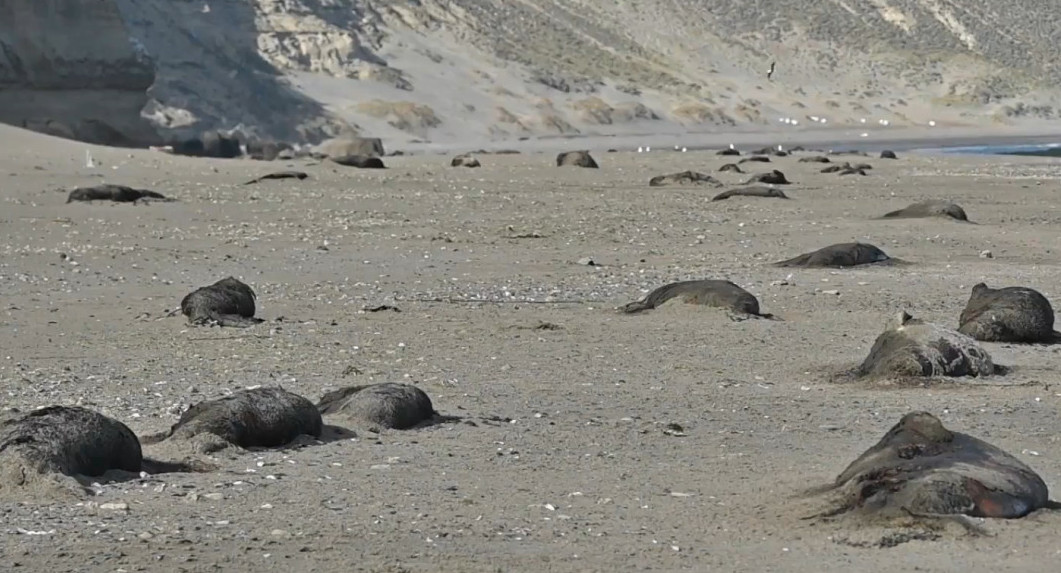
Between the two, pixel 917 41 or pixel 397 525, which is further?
pixel 917 41

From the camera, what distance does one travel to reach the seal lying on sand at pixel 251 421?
23.6 feet

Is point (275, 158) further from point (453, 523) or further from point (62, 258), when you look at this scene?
point (453, 523)

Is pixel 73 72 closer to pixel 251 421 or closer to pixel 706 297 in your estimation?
pixel 706 297

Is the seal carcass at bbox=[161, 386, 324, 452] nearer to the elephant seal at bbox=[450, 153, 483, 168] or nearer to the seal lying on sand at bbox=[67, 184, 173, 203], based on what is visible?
the seal lying on sand at bbox=[67, 184, 173, 203]

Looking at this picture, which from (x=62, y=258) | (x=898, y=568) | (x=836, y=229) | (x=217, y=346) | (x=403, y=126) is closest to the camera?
(x=898, y=568)

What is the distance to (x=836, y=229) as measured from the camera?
19.8m

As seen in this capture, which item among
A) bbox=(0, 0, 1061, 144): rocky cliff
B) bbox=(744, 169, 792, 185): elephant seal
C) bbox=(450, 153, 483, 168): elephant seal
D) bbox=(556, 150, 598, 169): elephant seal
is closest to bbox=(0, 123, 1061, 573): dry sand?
bbox=(744, 169, 792, 185): elephant seal

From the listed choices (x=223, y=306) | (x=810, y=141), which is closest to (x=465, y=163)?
(x=223, y=306)

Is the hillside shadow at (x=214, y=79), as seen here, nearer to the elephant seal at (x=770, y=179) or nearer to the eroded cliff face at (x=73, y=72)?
the eroded cliff face at (x=73, y=72)

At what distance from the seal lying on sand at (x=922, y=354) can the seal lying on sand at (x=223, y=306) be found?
430 cm

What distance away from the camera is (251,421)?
7266 millimetres

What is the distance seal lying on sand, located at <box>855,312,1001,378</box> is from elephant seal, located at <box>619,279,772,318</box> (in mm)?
2567

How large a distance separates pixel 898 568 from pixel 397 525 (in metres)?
1.71

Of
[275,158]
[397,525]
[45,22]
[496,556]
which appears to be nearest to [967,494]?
[496,556]
